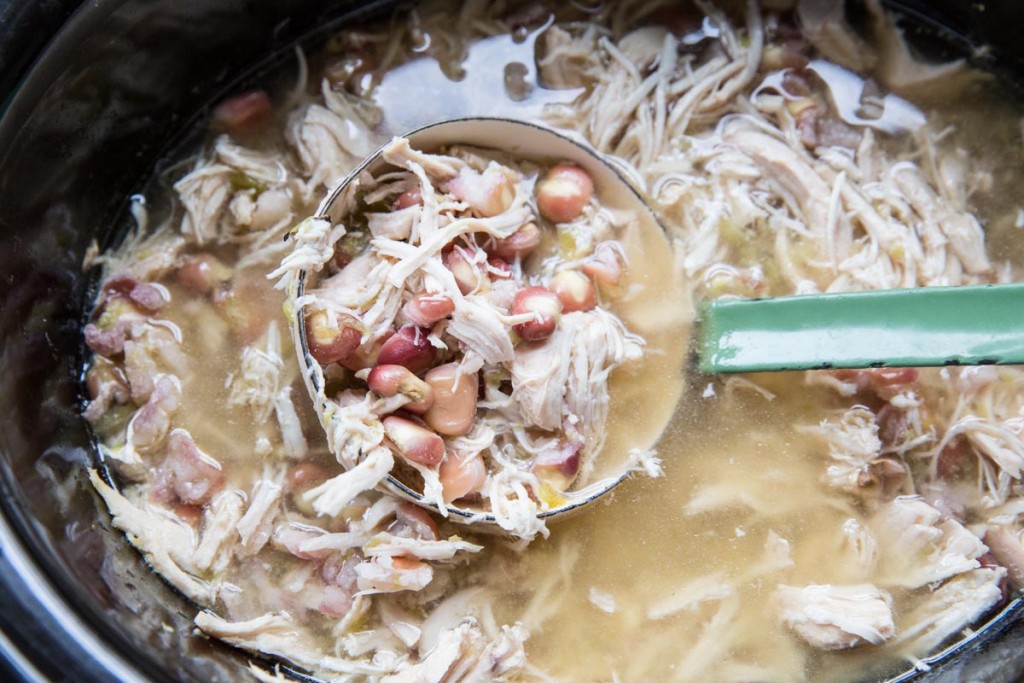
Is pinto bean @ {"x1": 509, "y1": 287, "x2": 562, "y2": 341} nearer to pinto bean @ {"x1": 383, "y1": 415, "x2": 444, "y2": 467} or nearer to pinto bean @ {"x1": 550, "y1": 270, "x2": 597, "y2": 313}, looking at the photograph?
pinto bean @ {"x1": 550, "y1": 270, "x2": 597, "y2": 313}

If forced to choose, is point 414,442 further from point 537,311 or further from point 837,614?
point 837,614

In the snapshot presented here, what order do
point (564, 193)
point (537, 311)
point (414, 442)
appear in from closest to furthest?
point (414, 442), point (537, 311), point (564, 193)

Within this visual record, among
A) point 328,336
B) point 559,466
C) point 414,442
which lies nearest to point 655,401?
point 559,466

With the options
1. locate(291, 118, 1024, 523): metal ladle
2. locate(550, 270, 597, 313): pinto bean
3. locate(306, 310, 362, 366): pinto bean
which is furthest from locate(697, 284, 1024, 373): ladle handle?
locate(306, 310, 362, 366): pinto bean

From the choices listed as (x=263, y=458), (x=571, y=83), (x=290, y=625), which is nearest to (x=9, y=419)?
(x=263, y=458)

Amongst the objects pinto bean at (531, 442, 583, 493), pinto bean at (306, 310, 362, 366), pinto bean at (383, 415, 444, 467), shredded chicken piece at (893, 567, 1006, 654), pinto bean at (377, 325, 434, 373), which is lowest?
shredded chicken piece at (893, 567, 1006, 654)

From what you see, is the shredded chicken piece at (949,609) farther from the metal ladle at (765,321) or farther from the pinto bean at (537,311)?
the pinto bean at (537,311)

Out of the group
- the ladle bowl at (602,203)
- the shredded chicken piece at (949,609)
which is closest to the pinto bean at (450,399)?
the ladle bowl at (602,203)
